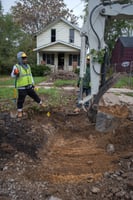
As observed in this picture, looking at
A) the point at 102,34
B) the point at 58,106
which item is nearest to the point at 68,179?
the point at 102,34

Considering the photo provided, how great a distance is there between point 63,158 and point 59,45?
19129 mm

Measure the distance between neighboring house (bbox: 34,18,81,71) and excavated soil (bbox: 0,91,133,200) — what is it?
1709 centimetres

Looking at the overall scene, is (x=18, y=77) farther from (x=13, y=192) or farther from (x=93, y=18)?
(x=13, y=192)

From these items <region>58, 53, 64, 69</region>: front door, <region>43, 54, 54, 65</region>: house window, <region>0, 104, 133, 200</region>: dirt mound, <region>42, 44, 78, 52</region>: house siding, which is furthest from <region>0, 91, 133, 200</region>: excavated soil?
<region>43, 54, 54, 65</region>: house window

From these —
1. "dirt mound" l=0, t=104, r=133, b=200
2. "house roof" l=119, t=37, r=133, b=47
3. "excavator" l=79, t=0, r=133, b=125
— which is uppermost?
"house roof" l=119, t=37, r=133, b=47

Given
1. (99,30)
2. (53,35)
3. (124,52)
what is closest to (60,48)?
(53,35)

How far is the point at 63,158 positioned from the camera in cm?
412

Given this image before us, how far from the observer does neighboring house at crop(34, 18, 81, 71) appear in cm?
2217

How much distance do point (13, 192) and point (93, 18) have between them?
3.27 meters

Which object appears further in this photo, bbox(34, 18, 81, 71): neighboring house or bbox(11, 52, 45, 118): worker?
bbox(34, 18, 81, 71): neighboring house

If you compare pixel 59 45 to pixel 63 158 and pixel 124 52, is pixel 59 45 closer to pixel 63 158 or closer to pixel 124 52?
pixel 124 52

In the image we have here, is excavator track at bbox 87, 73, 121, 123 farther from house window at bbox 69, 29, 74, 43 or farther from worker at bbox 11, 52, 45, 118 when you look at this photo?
house window at bbox 69, 29, 74, 43

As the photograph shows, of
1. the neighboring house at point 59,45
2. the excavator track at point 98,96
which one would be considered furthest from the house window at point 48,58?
the excavator track at point 98,96

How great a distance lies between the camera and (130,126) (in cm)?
486
